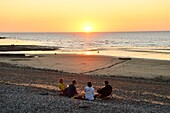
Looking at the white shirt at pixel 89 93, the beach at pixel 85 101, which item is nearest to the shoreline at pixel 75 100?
the beach at pixel 85 101

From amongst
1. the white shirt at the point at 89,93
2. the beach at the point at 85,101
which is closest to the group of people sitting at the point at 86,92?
the white shirt at the point at 89,93

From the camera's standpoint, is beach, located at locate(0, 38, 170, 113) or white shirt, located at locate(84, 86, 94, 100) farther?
white shirt, located at locate(84, 86, 94, 100)

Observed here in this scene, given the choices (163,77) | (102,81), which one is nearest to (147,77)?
(163,77)

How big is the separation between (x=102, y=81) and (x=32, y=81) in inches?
237

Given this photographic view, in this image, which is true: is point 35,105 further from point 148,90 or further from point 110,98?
point 148,90

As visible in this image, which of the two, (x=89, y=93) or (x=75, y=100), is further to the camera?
(x=89, y=93)

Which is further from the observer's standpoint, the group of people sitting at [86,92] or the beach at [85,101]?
the group of people sitting at [86,92]

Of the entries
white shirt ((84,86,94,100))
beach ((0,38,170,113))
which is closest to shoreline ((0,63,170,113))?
beach ((0,38,170,113))

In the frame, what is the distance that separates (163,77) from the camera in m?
31.3

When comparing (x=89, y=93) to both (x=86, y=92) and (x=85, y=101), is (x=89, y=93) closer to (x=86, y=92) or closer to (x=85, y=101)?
(x=86, y=92)

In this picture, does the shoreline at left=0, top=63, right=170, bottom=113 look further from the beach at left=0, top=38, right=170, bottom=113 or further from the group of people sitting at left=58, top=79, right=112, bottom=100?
the group of people sitting at left=58, top=79, right=112, bottom=100

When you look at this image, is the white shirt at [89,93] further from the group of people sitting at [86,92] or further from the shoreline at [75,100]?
the shoreline at [75,100]

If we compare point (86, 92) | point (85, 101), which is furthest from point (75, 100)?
point (86, 92)

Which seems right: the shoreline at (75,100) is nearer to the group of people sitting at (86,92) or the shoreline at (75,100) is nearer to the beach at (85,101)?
the beach at (85,101)
